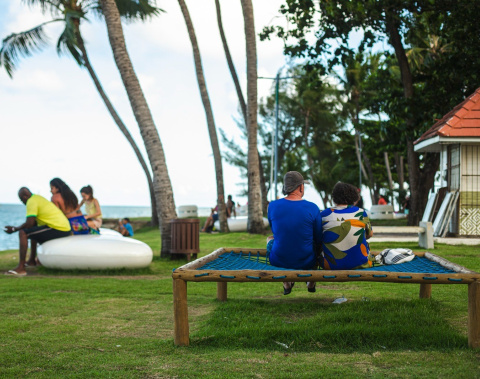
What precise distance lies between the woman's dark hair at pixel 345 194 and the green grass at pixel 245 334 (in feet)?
3.98

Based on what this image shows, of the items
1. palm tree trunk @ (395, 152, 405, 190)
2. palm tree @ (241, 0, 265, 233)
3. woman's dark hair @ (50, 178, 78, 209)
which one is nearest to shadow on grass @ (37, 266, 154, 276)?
woman's dark hair @ (50, 178, 78, 209)

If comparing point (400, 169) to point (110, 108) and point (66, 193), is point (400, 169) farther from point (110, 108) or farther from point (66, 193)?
point (66, 193)

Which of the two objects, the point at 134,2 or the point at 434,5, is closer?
the point at 434,5

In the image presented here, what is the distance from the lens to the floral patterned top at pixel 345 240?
246 inches

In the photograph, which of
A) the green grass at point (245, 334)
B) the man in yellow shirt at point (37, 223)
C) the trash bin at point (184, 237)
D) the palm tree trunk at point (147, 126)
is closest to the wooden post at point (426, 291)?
the green grass at point (245, 334)

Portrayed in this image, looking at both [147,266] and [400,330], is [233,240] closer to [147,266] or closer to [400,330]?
[147,266]

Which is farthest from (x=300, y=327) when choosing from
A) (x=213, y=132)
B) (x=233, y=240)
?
(x=213, y=132)

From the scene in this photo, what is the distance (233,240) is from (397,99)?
25.5ft

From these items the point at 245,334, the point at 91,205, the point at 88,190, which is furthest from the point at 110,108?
the point at 245,334

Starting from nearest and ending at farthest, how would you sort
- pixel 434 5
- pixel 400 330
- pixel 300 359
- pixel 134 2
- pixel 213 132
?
pixel 300 359, pixel 400 330, pixel 434 5, pixel 213 132, pixel 134 2

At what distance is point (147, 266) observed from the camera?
12055mm

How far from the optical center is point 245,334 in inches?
225

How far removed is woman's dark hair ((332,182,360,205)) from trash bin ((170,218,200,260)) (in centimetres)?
718

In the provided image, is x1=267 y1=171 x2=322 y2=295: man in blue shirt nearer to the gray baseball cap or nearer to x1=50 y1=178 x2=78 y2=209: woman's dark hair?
the gray baseball cap
